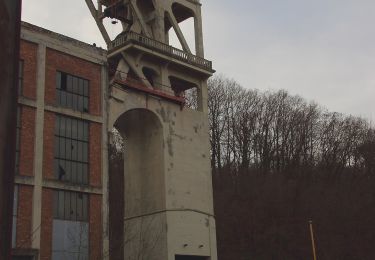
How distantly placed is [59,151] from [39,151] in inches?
55.1

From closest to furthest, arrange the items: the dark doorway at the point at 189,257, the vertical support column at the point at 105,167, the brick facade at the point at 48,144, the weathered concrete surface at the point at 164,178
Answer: the brick facade at the point at 48,144 → the vertical support column at the point at 105,167 → the weathered concrete surface at the point at 164,178 → the dark doorway at the point at 189,257

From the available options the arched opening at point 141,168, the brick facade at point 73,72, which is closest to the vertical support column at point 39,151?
the brick facade at point 73,72

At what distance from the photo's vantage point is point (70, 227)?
98.0 feet

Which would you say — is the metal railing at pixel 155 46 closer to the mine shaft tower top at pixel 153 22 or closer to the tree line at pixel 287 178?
the mine shaft tower top at pixel 153 22

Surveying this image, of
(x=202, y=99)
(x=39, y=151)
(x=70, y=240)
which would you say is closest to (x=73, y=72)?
(x=39, y=151)

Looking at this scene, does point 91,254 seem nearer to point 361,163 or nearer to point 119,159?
point 119,159

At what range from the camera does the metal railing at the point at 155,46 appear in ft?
129

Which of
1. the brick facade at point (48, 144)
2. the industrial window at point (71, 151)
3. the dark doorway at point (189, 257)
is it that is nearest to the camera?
the brick facade at point (48, 144)

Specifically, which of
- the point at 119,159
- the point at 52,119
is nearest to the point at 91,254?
the point at 52,119

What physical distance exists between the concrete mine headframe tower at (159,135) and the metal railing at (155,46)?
7cm

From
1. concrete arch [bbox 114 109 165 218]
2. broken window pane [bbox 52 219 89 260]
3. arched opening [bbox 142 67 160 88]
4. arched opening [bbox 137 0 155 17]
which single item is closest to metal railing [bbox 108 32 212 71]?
arched opening [bbox 142 67 160 88]

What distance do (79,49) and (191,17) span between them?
16.0 m

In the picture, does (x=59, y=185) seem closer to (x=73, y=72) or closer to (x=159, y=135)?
(x=73, y=72)

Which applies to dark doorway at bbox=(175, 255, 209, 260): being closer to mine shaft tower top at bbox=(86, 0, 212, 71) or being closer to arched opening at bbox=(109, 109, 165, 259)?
arched opening at bbox=(109, 109, 165, 259)
